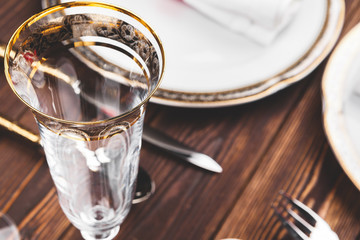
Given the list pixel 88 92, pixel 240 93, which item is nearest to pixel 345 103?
pixel 240 93

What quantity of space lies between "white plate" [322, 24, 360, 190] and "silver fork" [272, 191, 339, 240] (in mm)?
55

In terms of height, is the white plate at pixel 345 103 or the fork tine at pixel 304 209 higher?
the white plate at pixel 345 103

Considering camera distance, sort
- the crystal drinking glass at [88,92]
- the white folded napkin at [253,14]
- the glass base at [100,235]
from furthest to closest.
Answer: the white folded napkin at [253,14]
the glass base at [100,235]
the crystal drinking glass at [88,92]

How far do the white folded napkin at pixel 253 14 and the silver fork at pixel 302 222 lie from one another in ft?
0.72

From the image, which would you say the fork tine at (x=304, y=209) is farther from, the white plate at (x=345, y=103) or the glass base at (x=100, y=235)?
the glass base at (x=100, y=235)

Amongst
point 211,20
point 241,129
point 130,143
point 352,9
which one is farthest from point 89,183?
point 352,9

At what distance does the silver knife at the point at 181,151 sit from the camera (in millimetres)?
505

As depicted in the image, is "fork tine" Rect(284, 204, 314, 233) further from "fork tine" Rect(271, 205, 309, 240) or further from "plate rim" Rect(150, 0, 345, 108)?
"plate rim" Rect(150, 0, 345, 108)

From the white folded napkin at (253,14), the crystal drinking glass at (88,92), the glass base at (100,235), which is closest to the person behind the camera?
the crystal drinking glass at (88,92)

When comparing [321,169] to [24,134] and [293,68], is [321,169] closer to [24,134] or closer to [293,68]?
[293,68]

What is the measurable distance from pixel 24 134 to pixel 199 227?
0.22 meters

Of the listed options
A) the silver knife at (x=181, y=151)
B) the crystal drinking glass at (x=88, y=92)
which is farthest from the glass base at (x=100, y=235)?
the silver knife at (x=181, y=151)

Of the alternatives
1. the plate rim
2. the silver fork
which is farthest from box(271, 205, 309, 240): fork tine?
the plate rim

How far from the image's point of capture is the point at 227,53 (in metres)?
0.59
